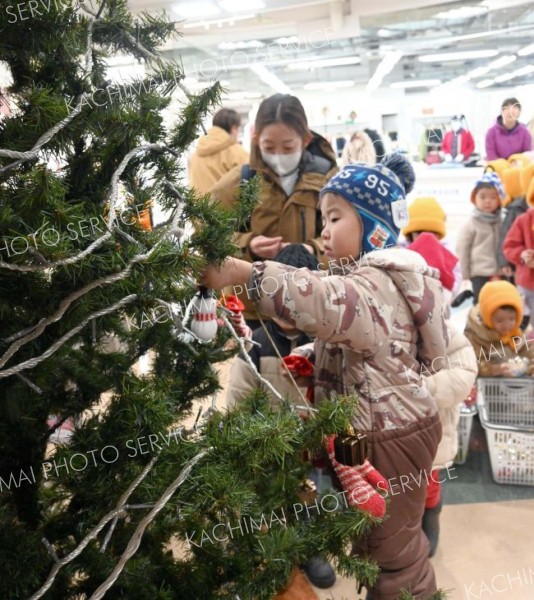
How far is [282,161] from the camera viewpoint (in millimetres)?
1380

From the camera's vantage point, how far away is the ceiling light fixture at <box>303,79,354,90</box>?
12.6 feet

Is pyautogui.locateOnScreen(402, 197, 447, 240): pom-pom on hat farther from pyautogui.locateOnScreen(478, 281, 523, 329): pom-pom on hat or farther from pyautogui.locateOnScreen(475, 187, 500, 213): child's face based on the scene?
pyautogui.locateOnScreen(475, 187, 500, 213): child's face

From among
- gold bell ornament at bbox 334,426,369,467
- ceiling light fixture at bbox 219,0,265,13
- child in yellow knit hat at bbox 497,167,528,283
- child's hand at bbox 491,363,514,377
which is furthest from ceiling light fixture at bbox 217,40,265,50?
gold bell ornament at bbox 334,426,369,467

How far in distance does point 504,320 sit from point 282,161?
1.27 meters

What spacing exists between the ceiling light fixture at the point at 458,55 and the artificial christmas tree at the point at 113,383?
3.60m

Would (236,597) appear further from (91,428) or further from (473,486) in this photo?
(473,486)

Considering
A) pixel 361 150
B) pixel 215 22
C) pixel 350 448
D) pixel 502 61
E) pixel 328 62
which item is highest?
pixel 215 22

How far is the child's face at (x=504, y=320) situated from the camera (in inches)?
85.3

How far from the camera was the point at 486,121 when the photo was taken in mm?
3783

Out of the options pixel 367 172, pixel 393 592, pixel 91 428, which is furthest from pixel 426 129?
pixel 91 428

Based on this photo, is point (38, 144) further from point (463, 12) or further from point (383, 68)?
point (383, 68)

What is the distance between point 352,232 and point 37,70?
581 millimetres

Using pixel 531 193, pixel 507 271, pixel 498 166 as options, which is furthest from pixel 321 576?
pixel 498 166

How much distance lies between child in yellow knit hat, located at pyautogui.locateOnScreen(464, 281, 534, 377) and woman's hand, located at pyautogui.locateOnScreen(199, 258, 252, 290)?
1.67 metres
